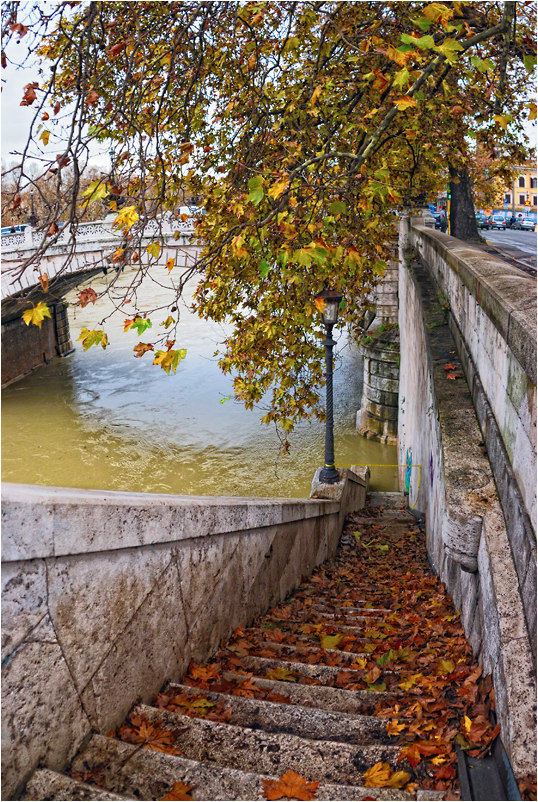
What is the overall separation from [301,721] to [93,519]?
4.40ft

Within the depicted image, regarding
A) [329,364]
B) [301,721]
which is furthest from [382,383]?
[301,721]

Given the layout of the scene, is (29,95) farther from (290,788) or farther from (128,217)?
(290,788)

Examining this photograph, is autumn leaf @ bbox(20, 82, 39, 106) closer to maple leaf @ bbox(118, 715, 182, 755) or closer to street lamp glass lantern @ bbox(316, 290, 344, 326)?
maple leaf @ bbox(118, 715, 182, 755)

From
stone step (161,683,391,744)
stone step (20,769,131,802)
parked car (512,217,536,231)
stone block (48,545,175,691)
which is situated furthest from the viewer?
parked car (512,217,536,231)

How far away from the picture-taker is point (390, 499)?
540 inches

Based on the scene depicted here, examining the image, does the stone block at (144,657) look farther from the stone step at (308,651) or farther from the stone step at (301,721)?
the stone step at (308,651)

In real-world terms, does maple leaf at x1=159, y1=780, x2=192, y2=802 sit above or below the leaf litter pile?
above

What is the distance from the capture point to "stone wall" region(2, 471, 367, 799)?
225cm

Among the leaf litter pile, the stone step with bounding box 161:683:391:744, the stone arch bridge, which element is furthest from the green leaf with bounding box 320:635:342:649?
the stone arch bridge

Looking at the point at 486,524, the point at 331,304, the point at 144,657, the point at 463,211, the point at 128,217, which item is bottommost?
the point at 144,657

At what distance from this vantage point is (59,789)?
2244 mm

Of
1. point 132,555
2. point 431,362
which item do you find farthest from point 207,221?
point 132,555

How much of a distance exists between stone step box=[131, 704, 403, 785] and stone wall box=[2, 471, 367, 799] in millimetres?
359

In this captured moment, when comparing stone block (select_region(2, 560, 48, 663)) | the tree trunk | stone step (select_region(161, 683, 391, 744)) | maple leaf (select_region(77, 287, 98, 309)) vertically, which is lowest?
stone step (select_region(161, 683, 391, 744))
